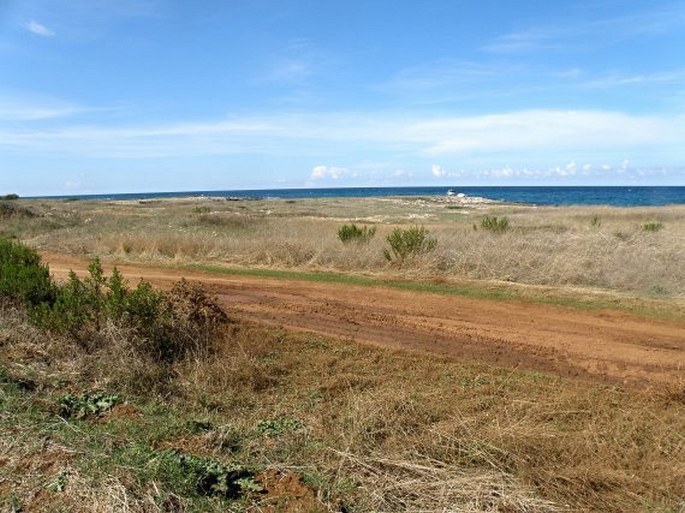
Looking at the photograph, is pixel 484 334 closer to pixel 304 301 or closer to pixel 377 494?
pixel 304 301

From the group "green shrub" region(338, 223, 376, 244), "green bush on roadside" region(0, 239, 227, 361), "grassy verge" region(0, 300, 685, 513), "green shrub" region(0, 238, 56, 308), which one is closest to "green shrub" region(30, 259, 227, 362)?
"green bush on roadside" region(0, 239, 227, 361)

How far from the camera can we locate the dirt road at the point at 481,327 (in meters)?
9.14

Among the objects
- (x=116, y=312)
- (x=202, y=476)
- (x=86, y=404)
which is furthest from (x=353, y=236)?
(x=202, y=476)

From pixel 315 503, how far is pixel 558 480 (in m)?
2.01

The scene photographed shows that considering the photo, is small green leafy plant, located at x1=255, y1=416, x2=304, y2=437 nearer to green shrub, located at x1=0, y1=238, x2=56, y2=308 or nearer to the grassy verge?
the grassy verge

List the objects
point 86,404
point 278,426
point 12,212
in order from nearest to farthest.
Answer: point 278,426 < point 86,404 < point 12,212

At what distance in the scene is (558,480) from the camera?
16.6ft

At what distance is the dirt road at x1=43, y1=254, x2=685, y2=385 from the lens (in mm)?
9141

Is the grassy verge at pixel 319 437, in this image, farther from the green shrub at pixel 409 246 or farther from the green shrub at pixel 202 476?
the green shrub at pixel 409 246

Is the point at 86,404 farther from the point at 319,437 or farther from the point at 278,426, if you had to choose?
the point at 319,437

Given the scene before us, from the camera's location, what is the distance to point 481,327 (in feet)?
36.7

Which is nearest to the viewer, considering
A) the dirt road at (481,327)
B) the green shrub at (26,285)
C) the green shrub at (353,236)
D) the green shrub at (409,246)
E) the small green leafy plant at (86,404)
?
the small green leafy plant at (86,404)


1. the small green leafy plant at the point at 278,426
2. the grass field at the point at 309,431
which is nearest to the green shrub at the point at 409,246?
the grass field at the point at 309,431

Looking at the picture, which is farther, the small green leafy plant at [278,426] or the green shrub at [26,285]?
the green shrub at [26,285]
